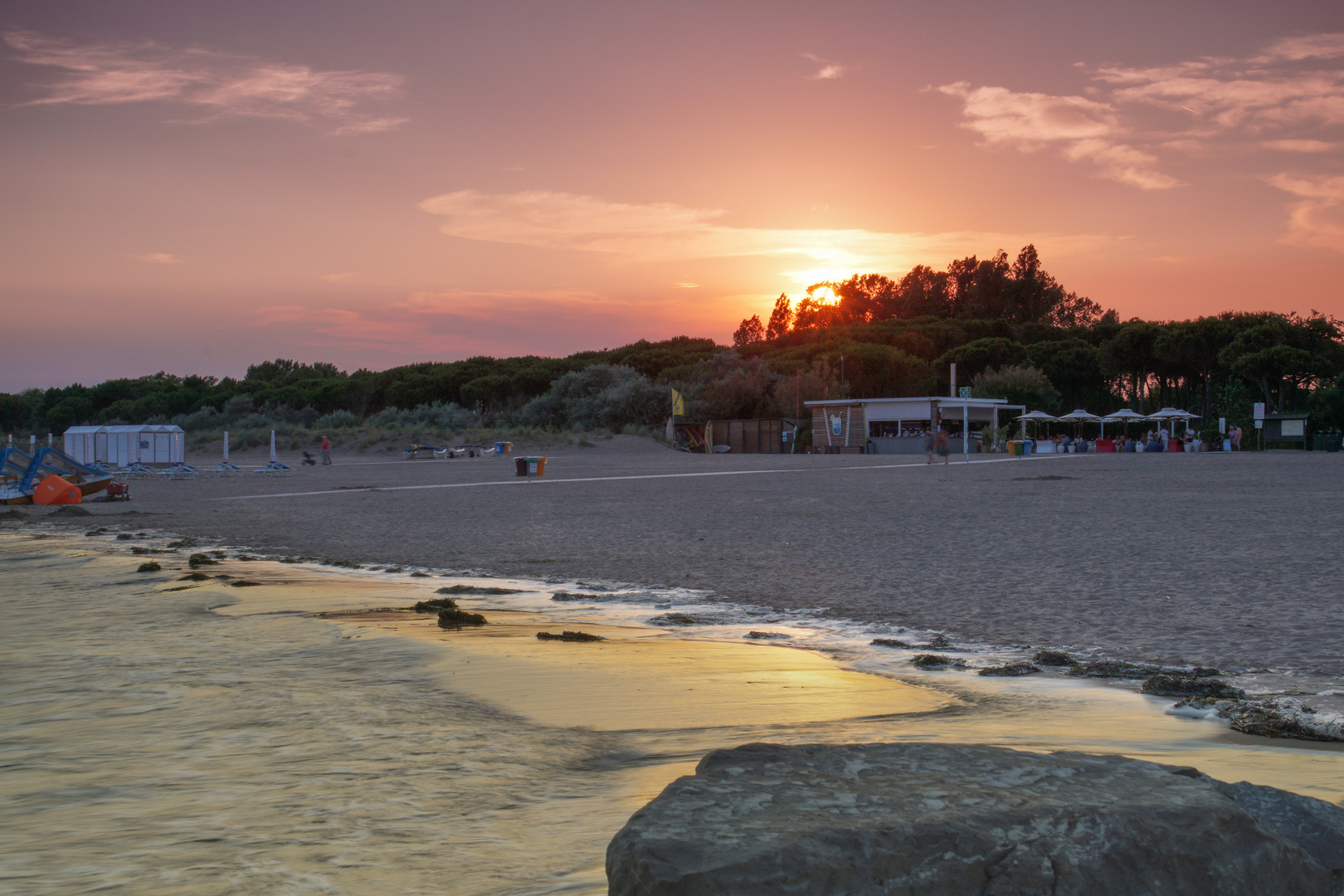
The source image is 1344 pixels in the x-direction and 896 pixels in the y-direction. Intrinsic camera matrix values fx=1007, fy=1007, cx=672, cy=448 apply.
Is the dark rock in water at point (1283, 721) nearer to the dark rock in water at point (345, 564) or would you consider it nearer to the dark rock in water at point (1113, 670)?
the dark rock in water at point (1113, 670)

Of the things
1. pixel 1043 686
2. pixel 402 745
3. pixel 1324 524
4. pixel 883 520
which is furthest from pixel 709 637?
pixel 1324 524

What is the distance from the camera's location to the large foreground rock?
1709 millimetres

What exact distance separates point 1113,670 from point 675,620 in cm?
280

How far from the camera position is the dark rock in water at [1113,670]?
4.90 m

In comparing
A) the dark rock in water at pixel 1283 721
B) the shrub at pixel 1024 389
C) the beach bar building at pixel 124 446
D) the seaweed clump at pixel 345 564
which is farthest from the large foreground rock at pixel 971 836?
the shrub at pixel 1024 389

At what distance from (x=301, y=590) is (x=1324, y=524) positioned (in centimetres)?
1096

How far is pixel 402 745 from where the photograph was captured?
3.76 metres

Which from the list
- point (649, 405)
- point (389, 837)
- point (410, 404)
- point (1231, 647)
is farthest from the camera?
point (410, 404)

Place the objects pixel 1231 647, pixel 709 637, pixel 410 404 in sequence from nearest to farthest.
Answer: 1. pixel 1231 647
2. pixel 709 637
3. pixel 410 404

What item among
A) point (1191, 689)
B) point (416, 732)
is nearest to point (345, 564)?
point (416, 732)

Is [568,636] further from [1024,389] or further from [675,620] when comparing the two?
[1024,389]

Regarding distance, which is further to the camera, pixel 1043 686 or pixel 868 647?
pixel 868 647

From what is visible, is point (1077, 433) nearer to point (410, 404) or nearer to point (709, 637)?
point (410, 404)

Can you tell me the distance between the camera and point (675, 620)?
676cm
